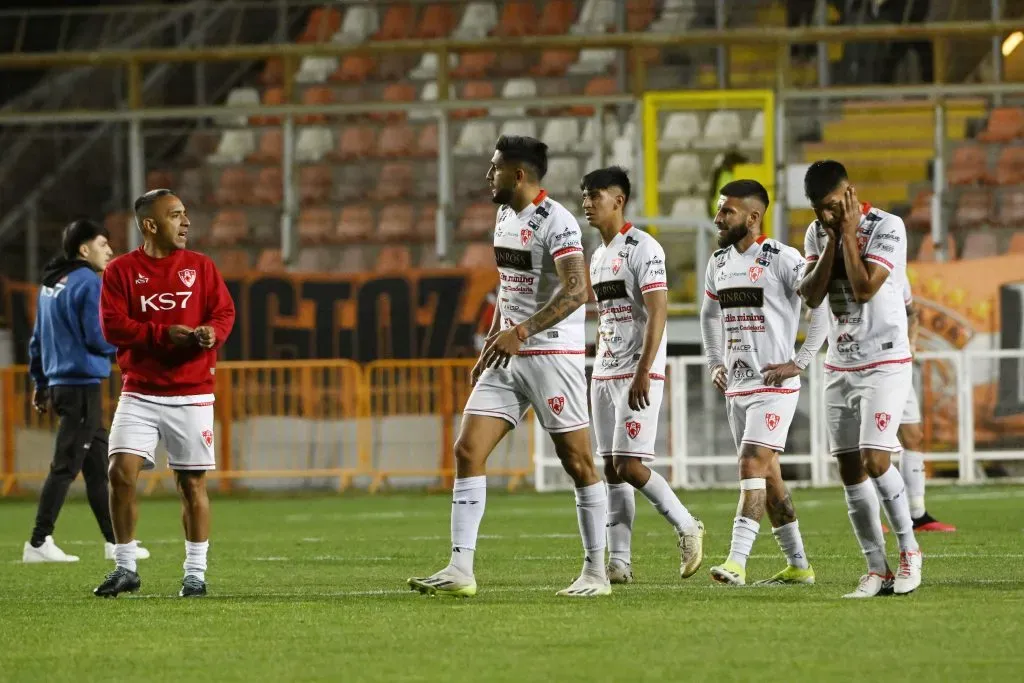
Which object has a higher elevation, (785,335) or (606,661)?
(785,335)

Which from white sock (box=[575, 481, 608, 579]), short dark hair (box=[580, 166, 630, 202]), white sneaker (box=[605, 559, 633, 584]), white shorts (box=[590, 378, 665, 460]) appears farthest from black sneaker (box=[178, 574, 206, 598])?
short dark hair (box=[580, 166, 630, 202])

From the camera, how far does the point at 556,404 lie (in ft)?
28.1

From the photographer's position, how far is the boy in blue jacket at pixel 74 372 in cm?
1152

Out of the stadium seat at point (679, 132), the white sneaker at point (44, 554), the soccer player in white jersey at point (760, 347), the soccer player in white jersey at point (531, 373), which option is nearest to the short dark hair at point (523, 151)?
the soccer player in white jersey at point (531, 373)

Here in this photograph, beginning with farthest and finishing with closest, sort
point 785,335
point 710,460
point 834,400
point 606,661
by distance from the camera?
point 710,460 → point 785,335 → point 834,400 → point 606,661

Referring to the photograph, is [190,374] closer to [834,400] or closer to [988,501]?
[834,400]

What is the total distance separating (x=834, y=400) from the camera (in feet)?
27.8

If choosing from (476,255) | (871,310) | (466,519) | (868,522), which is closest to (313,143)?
(476,255)

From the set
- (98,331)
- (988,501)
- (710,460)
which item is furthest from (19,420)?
(988,501)

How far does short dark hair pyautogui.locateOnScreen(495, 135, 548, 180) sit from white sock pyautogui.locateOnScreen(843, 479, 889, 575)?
7.02 feet

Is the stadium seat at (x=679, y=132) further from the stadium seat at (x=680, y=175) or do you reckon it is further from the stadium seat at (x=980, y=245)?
the stadium seat at (x=980, y=245)

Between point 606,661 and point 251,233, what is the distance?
66.1ft

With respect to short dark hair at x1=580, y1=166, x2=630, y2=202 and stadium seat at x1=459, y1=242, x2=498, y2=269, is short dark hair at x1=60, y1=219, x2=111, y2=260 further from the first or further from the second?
stadium seat at x1=459, y1=242, x2=498, y2=269

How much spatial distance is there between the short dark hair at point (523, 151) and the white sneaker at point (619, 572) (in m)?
2.25
